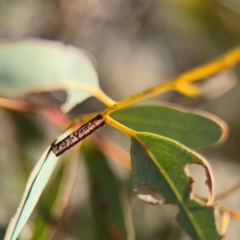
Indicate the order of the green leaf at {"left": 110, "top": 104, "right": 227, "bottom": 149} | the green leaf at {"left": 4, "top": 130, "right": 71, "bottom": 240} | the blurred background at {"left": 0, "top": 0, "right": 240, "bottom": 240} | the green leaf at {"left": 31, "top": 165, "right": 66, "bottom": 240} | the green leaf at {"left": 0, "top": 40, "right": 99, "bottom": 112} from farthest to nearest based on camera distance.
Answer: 1. the blurred background at {"left": 0, "top": 0, "right": 240, "bottom": 240}
2. the green leaf at {"left": 31, "top": 165, "right": 66, "bottom": 240}
3. the green leaf at {"left": 0, "top": 40, "right": 99, "bottom": 112}
4. the green leaf at {"left": 110, "top": 104, "right": 227, "bottom": 149}
5. the green leaf at {"left": 4, "top": 130, "right": 71, "bottom": 240}

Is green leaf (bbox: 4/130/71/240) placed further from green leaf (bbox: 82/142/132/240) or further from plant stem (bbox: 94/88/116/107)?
green leaf (bbox: 82/142/132/240)

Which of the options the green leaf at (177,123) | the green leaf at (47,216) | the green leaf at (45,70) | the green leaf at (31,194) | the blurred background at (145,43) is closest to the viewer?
the green leaf at (31,194)

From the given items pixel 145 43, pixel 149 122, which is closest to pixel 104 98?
pixel 149 122

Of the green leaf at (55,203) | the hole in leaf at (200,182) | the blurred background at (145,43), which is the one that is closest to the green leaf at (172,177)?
the green leaf at (55,203)

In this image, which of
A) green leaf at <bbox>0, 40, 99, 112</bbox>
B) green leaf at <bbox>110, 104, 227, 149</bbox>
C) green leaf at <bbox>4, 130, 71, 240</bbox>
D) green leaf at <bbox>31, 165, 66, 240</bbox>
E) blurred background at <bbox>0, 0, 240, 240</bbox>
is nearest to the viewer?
green leaf at <bbox>4, 130, 71, 240</bbox>

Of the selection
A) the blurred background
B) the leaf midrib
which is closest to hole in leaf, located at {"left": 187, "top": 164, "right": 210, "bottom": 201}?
the blurred background

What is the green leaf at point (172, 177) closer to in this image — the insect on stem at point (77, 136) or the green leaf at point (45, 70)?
the insect on stem at point (77, 136)

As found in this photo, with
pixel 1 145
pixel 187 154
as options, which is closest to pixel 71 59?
pixel 187 154
